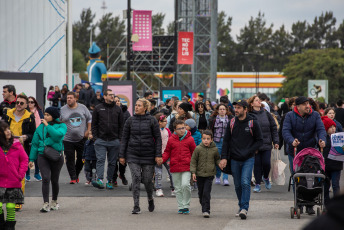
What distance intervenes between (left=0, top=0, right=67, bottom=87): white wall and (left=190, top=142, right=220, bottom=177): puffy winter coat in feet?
42.2

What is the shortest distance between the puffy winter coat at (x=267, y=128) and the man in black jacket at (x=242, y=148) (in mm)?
3009

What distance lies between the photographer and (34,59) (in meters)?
21.7

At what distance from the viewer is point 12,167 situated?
781 cm

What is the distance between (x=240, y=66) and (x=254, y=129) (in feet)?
372

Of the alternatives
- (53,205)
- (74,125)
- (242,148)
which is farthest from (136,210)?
(74,125)

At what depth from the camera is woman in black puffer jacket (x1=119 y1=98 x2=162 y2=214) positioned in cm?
984

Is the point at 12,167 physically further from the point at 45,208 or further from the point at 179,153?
the point at 179,153

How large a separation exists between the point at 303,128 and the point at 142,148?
2285mm

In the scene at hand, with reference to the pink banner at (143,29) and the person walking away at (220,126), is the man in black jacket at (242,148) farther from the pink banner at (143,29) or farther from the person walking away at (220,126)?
the pink banner at (143,29)

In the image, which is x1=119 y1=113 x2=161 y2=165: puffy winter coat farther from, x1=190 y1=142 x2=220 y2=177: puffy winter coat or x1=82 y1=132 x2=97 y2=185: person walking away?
x1=82 y1=132 x2=97 y2=185: person walking away

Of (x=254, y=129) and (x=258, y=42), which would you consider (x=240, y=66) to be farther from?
(x=254, y=129)

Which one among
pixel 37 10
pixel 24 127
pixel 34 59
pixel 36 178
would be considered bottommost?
pixel 36 178

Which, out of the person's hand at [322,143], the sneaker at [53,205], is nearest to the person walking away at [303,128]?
the person's hand at [322,143]

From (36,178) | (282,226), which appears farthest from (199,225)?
(36,178)
